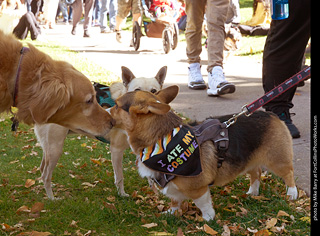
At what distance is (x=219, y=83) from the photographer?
7230 mm

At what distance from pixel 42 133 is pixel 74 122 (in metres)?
0.69

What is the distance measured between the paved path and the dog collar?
1441mm

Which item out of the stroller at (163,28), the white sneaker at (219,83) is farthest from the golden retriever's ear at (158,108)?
the stroller at (163,28)

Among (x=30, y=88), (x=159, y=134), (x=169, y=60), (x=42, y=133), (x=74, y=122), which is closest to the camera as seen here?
(x=30, y=88)

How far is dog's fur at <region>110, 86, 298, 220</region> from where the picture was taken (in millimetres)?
3551

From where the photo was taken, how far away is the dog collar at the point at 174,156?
3.49 meters

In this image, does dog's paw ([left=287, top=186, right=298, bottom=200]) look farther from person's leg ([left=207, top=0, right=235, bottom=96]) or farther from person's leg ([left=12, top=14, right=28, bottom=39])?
person's leg ([left=12, top=14, right=28, bottom=39])

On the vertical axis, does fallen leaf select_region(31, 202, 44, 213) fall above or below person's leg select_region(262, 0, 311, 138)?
below

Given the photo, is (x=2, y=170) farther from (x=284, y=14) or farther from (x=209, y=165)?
(x=284, y=14)

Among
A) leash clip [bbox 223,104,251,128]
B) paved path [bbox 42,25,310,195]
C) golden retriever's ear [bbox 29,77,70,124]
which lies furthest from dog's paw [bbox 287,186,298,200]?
golden retriever's ear [bbox 29,77,70,124]

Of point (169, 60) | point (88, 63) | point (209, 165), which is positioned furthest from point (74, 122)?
point (169, 60)

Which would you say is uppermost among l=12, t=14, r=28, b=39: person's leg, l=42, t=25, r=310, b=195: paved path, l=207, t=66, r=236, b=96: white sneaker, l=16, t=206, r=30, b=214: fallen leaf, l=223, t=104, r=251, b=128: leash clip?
l=223, t=104, r=251, b=128: leash clip

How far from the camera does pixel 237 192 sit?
4395mm

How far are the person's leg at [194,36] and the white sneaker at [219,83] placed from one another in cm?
86
